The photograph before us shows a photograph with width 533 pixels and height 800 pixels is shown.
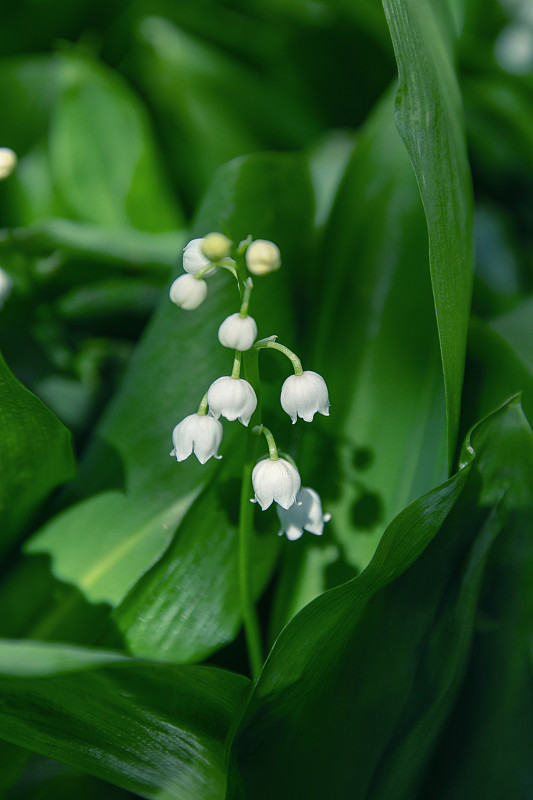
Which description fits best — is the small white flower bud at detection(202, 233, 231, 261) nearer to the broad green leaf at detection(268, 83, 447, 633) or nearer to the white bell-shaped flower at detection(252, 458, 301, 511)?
the white bell-shaped flower at detection(252, 458, 301, 511)

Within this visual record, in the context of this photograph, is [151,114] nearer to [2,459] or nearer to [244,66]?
[244,66]

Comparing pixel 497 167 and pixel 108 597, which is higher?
pixel 497 167

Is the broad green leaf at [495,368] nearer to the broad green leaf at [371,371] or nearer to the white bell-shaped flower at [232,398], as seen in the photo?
the broad green leaf at [371,371]

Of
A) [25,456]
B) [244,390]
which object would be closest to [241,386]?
[244,390]

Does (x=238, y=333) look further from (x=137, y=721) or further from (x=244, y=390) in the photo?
(x=137, y=721)

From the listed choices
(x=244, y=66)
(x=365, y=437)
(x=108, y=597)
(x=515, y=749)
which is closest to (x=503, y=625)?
(x=515, y=749)

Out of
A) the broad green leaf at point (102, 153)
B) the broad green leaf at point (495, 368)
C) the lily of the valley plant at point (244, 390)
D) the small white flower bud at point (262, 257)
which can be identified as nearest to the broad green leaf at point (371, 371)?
the broad green leaf at point (495, 368)
